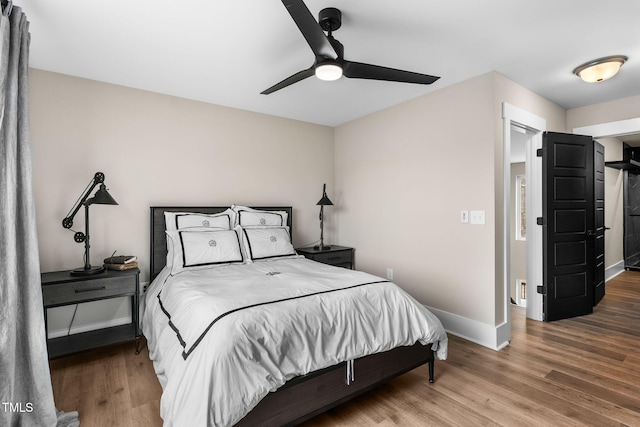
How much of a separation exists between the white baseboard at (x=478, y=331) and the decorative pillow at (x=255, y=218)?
6.78 feet

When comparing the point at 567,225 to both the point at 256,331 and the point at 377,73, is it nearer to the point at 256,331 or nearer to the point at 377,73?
the point at 377,73

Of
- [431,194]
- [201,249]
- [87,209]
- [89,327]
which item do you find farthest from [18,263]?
[431,194]

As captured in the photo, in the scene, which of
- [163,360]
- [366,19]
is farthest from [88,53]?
[163,360]

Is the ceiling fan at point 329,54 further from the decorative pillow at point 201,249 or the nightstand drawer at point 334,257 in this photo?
the nightstand drawer at point 334,257

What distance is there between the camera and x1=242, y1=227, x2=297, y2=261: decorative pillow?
325 cm

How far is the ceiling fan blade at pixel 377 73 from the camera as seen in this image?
2.02 m

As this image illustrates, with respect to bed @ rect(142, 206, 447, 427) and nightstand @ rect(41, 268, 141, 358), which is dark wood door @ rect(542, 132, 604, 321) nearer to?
bed @ rect(142, 206, 447, 427)

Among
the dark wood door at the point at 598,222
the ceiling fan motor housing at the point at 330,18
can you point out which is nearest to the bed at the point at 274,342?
the ceiling fan motor housing at the point at 330,18

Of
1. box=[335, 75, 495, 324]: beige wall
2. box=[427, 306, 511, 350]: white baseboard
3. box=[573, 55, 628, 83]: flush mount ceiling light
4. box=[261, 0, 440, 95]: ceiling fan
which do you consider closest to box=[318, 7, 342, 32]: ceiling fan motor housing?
box=[261, 0, 440, 95]: ceiling fan

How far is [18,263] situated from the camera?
172 centimetres

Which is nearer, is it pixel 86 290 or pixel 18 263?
pixel 18 263

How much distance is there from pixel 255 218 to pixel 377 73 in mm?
2084

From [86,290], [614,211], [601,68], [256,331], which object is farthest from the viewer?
[614,211]

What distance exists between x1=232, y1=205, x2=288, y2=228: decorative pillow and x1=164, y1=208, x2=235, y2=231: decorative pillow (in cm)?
20
